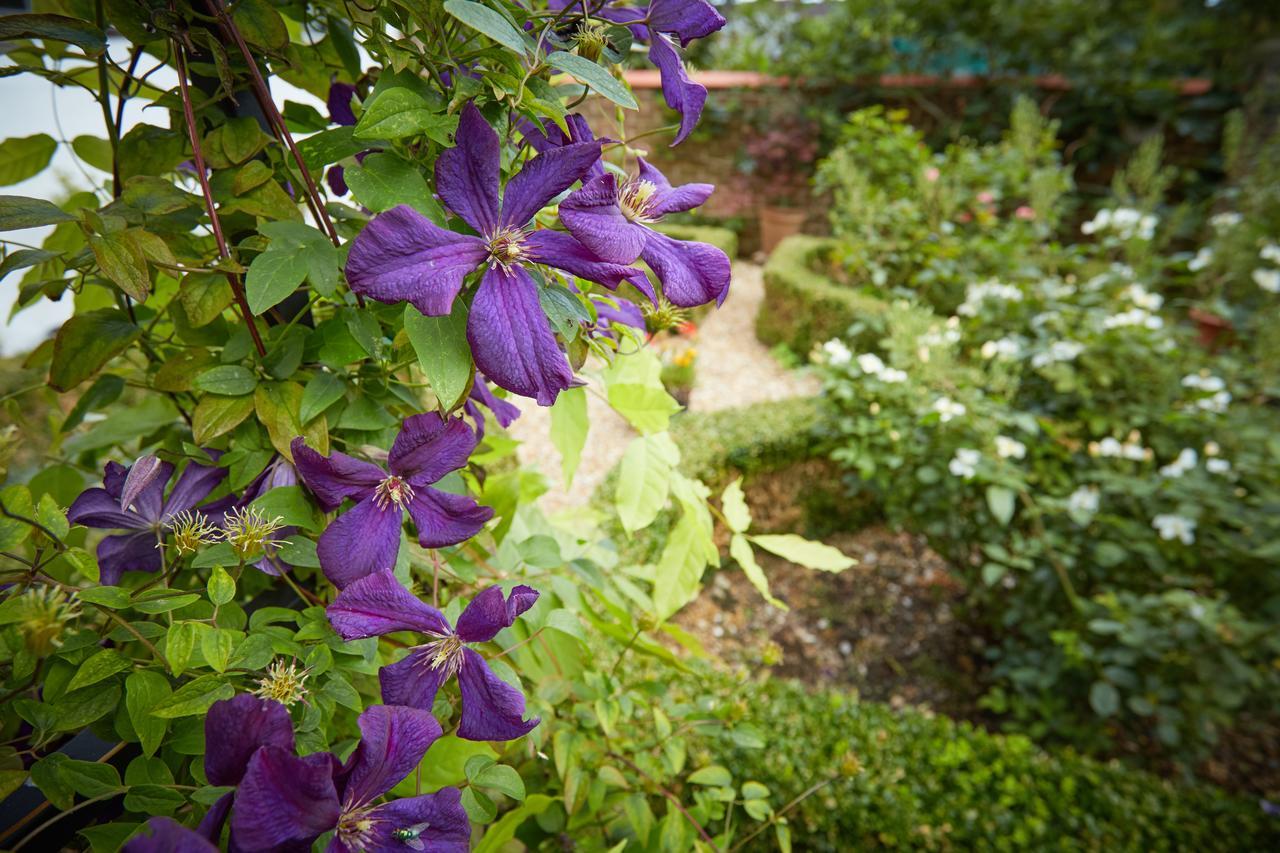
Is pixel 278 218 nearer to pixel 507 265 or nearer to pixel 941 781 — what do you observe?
pixel 507 265

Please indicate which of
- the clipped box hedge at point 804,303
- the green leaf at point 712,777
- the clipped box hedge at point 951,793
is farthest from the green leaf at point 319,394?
the clipped box hedge at point 804,303

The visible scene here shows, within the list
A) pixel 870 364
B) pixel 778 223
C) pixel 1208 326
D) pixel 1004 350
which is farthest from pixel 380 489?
pixel 778 223

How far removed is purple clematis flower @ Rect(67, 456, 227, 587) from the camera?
20.7 inches

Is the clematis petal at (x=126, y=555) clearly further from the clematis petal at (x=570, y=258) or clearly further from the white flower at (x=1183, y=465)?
the white flower at (x=1183, y=465)

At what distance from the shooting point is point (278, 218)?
53cm

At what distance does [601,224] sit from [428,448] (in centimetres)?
21

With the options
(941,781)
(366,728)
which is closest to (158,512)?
(366,728)

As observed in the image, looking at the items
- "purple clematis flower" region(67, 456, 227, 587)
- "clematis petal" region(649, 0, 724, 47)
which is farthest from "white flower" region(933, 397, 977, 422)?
"purple clematis flower" region(67, 456, 227, 587)

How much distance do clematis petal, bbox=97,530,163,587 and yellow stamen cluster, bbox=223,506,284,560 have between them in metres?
0.16

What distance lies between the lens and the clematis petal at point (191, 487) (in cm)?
54

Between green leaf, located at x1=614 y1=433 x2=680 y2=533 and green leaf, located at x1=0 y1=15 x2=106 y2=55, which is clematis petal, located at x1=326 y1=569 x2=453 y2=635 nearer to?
green leaf, located at x1=614 y1=433 x2=680 y2=533

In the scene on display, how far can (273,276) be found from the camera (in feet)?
1.49

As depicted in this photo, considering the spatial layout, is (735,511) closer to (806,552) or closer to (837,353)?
(806,552)

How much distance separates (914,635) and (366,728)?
294 cm
